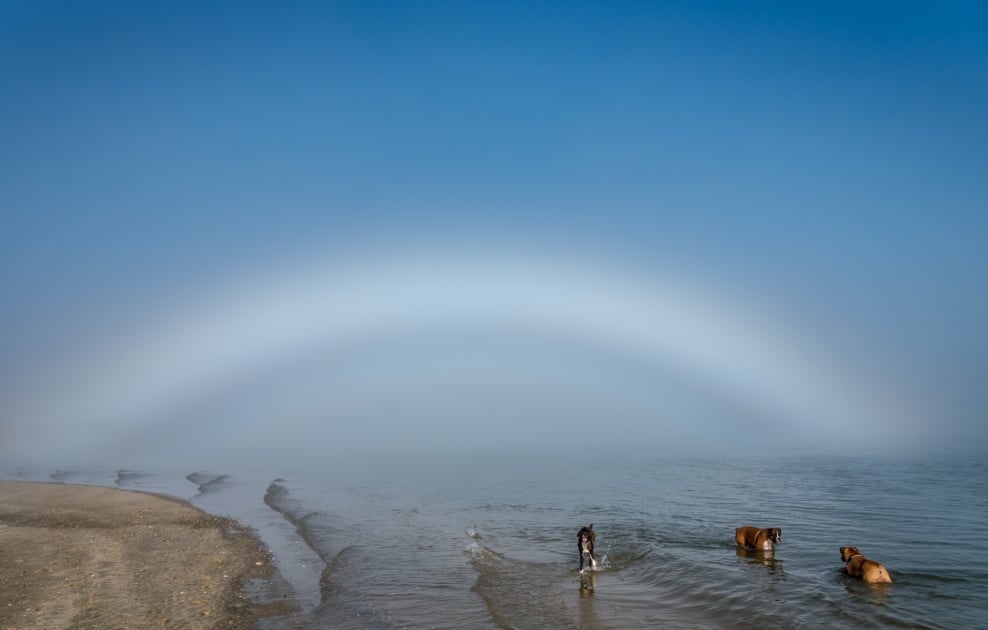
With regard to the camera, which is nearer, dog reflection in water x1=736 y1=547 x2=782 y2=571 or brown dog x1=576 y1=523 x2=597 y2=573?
brown dog x1=576 y1=523 x2=597 y2=573

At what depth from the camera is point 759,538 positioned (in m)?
18.6

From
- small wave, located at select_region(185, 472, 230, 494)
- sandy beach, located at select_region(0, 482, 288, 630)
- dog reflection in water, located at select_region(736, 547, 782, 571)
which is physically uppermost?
small wave, located at select_region(185, 472, 230, 494)

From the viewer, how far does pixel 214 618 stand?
12125 millimetres

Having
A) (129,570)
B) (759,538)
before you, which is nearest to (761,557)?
(759,538)

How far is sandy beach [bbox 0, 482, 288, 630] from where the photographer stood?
12.2 metres

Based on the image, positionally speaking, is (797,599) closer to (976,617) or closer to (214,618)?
(976,617)

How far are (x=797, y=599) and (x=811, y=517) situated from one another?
14.2 metres

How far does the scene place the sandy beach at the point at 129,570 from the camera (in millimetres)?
12164

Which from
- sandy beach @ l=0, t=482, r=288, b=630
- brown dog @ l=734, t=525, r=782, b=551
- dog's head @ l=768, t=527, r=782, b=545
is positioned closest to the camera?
sandy beach @ l=0, t=482, r=288, b=630

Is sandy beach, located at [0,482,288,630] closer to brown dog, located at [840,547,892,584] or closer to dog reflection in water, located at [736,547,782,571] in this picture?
dog reflection in water, located at [736,547,782,571]

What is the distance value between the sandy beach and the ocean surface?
4.37 feet

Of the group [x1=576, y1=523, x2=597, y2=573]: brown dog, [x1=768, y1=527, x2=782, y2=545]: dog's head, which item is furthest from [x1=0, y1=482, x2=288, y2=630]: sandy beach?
[x1=768, y1=527, x2=782, y2=545]: dog's head

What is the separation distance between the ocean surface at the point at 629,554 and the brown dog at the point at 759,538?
49cm

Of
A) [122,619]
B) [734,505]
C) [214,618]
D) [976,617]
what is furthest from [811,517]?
[122,619]
